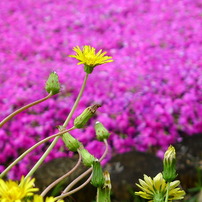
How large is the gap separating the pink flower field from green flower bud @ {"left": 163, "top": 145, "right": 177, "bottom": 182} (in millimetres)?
3024

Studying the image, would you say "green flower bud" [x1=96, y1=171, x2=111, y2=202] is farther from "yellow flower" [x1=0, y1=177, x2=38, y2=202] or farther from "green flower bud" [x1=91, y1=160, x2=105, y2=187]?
"yellow flower" [x1=0, y1=177, x2=38, y2=202]

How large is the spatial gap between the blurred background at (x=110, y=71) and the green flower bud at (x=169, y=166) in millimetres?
3006

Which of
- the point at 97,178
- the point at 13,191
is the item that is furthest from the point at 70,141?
the point at 13,191

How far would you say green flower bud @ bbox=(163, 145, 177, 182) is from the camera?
3.32 feet

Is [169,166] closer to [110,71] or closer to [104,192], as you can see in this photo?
[104,192]

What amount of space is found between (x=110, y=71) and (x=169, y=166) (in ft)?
15.3

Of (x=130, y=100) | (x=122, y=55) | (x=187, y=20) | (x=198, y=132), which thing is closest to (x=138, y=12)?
(x=187, y=20)

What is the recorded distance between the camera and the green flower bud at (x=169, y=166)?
1.01 metres

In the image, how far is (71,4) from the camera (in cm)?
866

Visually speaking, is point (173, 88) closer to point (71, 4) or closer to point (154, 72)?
point (154, 72)

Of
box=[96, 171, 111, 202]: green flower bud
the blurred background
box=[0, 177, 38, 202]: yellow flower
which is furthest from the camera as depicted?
the blurred background

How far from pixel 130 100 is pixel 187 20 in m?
2.93

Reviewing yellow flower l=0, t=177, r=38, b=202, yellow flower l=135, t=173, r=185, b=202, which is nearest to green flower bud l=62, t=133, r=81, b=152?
yellow flower l=135, t=173, r=185, b=202

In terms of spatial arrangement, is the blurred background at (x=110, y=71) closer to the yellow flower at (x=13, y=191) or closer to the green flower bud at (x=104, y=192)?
the green flower bud at (x=104, y=192)
